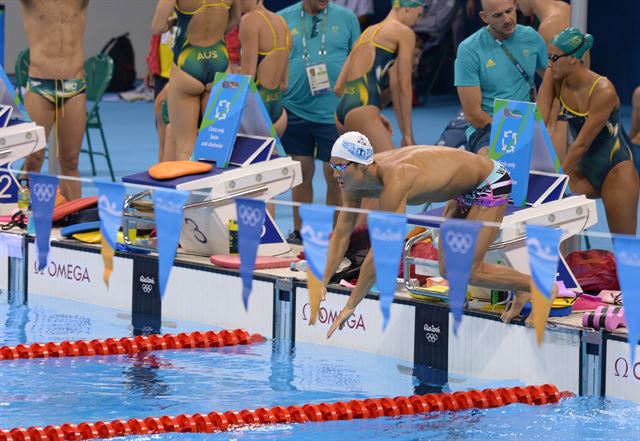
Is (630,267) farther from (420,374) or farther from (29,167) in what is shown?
(29,167)

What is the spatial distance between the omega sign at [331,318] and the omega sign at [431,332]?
1.28 ft

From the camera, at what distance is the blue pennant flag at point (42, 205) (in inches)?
240

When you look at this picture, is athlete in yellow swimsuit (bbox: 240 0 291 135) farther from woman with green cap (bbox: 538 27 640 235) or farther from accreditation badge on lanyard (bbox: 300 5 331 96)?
woman with green cap (bbox: 538 27 640 235)

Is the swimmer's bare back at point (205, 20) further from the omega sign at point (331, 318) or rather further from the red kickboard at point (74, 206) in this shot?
the omega sign at point (331, 318)

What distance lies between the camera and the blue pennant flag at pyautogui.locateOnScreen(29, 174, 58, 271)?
609 centimetres

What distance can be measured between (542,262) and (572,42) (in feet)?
7.59

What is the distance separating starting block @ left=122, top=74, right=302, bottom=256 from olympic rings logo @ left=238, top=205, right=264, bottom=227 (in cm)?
189

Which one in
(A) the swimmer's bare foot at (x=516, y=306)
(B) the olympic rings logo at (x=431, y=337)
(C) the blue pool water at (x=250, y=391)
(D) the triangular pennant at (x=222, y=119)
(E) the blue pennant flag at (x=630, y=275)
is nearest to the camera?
(E) the blue pennant flag at (x=630, y=275)

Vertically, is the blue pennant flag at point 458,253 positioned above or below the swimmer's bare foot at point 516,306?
above

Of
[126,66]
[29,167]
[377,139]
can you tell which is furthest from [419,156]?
[126,66]

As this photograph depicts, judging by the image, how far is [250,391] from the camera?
20.7 ft

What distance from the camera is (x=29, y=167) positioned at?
898 centimetres

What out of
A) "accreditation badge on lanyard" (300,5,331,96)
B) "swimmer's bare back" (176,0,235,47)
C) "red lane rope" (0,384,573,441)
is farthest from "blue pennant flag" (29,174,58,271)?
"accreditation badge on lanyard" (300,5,331,96)

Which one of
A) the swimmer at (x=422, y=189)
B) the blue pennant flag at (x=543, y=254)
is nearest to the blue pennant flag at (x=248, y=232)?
the swimmer at (x=422, y=189)
